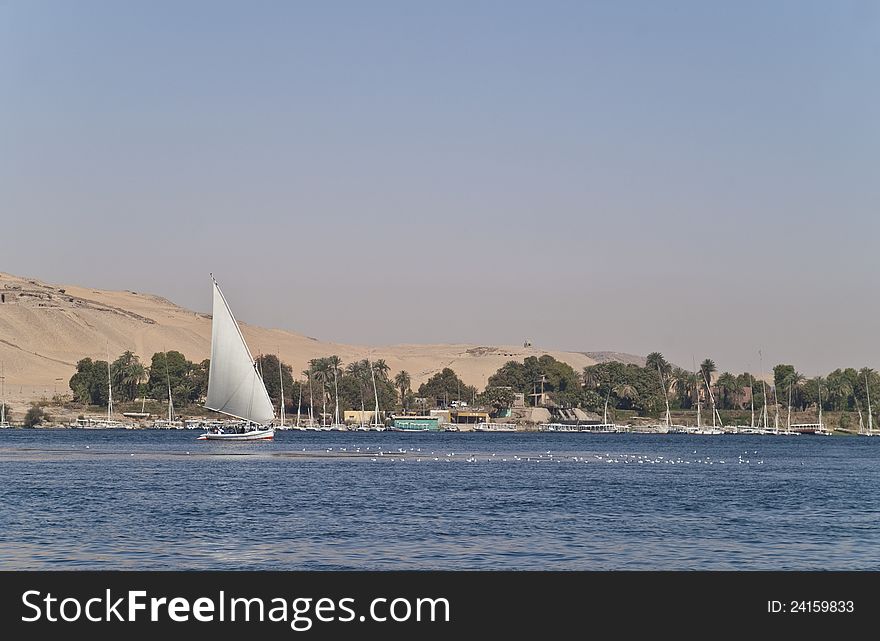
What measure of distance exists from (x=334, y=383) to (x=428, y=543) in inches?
6369

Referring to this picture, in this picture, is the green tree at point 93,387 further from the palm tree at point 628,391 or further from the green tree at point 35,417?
the palm tree at point 628,391

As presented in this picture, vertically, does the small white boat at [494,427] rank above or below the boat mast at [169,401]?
below

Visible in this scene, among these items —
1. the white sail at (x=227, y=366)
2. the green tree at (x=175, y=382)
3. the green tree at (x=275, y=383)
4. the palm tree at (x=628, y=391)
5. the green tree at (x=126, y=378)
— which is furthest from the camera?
the palm tree at (x=628, y=391)

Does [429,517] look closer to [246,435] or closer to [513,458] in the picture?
[513,458]

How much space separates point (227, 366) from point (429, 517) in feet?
211

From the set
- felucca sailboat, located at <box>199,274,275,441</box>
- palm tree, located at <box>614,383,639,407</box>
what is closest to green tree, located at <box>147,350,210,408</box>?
palm tree, located at <box>614,383,639,407</box>

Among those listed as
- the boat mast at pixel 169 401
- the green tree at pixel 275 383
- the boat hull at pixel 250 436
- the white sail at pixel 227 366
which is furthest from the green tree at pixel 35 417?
the white sail at pixel 227 366

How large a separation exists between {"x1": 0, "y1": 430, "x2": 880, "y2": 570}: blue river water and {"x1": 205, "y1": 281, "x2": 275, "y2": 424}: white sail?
26340mm

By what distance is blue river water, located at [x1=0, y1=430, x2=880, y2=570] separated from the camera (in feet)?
94.1

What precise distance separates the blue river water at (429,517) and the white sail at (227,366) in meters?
26.3

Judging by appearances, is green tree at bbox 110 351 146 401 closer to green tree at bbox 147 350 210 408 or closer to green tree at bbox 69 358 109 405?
green tree at bbox 69 358 109 405

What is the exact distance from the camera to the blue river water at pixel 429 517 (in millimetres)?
28672
